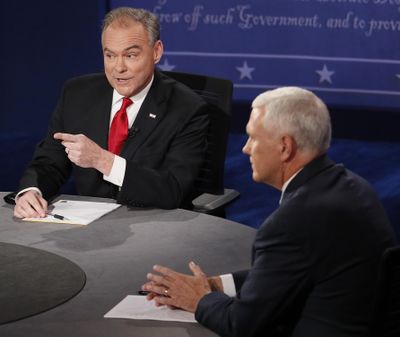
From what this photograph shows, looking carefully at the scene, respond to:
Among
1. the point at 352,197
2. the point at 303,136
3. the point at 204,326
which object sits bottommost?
the point at 204,326

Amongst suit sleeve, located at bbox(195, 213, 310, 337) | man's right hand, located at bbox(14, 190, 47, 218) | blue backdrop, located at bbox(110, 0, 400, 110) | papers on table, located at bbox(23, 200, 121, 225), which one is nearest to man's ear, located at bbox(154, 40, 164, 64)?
papers on table, located at bbox(23, 200, 121, 225)

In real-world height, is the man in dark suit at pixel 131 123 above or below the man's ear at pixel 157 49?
below

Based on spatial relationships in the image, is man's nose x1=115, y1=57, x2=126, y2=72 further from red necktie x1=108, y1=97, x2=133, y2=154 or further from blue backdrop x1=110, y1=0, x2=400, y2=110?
blue backdrop x1=110, y1=0, x2=400, y2=110

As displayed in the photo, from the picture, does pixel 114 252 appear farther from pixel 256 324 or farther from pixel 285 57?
pixel 285 57

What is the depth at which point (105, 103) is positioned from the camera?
4176 millimetres

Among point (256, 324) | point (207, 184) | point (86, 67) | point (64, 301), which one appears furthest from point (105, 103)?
point (86, 67)

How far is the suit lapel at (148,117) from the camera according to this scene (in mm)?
4031

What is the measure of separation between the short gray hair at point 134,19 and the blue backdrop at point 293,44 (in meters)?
2.44

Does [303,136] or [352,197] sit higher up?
[303,136]

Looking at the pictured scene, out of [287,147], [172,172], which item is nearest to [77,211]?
[172,172]

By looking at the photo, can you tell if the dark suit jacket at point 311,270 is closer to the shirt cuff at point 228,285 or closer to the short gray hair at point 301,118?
the short gray hair at point 301,118

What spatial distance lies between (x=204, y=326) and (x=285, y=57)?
4.11 meters

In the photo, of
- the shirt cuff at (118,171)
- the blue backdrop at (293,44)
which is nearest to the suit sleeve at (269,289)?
the shirt cuff at (118,171)

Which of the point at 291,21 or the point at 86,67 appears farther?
the point at 86,67
